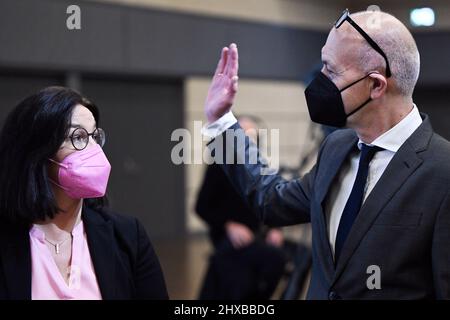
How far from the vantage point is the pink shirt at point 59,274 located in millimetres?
1698

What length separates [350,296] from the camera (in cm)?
174

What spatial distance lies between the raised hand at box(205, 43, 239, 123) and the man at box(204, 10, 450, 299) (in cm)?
2

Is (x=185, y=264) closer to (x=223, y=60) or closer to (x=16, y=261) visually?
(x=223, y=60)

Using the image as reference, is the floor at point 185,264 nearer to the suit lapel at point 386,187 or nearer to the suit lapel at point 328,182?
the suit lapel at point 328,182

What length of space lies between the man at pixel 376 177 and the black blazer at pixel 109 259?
0.49 meters

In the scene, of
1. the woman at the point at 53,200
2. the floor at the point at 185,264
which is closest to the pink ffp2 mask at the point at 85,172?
the woman at the point at 53,200

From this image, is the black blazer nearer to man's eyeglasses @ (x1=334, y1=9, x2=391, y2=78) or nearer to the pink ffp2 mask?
the pink ffp2 mask

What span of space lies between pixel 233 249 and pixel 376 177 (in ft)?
7.58

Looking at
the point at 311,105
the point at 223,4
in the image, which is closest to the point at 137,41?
the point at 223,4

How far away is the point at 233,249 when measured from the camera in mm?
4027

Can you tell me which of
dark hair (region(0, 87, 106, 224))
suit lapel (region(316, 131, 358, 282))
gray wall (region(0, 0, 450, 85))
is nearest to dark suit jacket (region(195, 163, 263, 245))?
suit lapel (region(316, 131, 358, 282))
